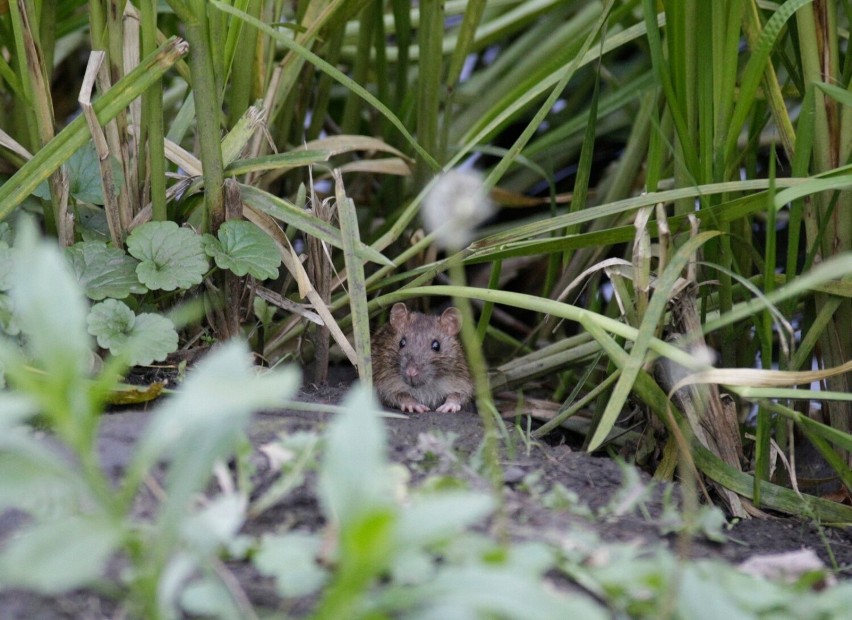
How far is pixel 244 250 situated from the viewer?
3.50m

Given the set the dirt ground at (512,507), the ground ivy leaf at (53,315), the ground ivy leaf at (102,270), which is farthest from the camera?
the ground ivy leaf at (102,270)

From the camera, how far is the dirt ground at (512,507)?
1.99m

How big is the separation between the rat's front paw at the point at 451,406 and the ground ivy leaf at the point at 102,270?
163 centimetres

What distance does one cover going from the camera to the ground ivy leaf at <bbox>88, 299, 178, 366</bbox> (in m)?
3.20

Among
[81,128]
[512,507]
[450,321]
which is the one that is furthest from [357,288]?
[450,321]

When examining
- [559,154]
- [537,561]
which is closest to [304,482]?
[537,561]

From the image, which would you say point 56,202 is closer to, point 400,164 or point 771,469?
point 400,164

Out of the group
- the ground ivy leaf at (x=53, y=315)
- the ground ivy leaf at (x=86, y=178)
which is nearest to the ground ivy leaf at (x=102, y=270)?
the ground ivy leaf at (x=86, y=178)

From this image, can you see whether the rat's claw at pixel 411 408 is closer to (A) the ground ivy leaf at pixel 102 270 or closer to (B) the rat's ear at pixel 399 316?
(B) the rat's ear at pixel 399 316

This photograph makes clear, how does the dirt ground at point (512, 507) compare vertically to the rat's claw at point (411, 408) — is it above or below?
above

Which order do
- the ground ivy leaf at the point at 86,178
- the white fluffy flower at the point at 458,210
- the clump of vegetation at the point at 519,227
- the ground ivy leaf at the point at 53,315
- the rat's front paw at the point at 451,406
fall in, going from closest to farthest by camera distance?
the ground ivy leaf at the point at 53,315 → the white fluffy flower at the point at 458,210 → the clump of vegetation at the point at 519,227 → the ground ivy leaf at the point at 86,178 → the rat's front paw at the point at 451,406

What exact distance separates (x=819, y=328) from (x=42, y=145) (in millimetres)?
2678

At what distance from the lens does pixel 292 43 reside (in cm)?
335

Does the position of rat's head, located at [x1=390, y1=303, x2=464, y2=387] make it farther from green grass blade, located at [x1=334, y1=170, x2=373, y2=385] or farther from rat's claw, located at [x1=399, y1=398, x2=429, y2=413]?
green grass blade, located at [x1=334, y1=170, x2=373, y2=385]
